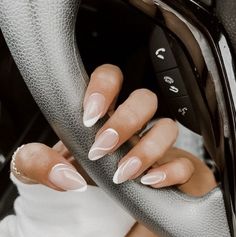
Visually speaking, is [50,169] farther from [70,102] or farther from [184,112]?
[184,112]

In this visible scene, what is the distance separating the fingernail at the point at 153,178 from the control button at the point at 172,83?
113 millimetres

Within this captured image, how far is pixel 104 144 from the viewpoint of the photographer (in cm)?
39

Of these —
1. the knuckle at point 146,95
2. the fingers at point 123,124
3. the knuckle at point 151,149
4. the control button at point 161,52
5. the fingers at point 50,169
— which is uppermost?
the control button at point 161,52

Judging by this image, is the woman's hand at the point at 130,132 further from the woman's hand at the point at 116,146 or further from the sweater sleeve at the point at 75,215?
the sweater sleeve at the point at 75,215

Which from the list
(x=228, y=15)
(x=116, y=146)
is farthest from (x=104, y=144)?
(x=228, y=15)

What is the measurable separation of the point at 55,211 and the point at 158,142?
0.56ft

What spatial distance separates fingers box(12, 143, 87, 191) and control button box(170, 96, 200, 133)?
16cm

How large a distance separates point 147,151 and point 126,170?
31 millimetres

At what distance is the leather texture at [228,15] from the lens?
37cm

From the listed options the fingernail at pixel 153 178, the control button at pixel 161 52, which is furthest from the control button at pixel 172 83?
the fingernail at pixel 153 178

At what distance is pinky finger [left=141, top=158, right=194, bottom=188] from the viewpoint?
16.7 inches

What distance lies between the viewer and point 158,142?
45cm

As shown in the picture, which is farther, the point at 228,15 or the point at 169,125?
the point at 169,125

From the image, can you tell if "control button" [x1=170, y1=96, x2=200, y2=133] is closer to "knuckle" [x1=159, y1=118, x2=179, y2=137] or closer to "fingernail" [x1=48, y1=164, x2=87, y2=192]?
"knuckle" [x1=159, y1=118, x2=179, y2=137]
